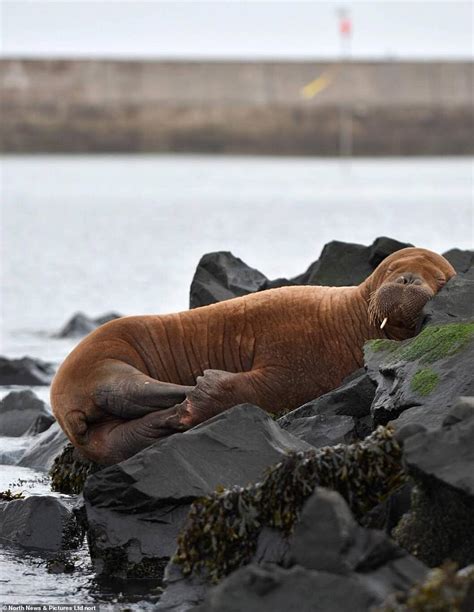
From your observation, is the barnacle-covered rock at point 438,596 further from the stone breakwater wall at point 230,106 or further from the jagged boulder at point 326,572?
the stone breakwater wall at point 230,106

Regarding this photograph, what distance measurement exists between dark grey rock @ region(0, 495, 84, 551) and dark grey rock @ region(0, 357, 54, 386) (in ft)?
16.4

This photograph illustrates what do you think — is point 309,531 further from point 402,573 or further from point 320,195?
point 320,195

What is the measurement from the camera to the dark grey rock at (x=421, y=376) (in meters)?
5.69

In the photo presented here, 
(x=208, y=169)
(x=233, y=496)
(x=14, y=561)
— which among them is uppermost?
(x=233, y=496)

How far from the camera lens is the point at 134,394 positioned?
6.38 m

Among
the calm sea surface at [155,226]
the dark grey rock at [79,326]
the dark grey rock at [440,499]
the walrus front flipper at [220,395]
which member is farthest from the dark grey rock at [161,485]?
the dark grey rock at [79,326]

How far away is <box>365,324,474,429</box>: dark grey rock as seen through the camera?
5.69m

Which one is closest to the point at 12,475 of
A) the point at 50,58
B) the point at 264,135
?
the point at 50,58

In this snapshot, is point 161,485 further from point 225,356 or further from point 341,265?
point 341,265

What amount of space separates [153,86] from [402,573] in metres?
57.6

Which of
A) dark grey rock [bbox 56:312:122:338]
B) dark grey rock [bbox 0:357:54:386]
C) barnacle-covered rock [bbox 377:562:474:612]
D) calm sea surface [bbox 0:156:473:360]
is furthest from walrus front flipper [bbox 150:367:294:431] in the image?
dark grey rock [bbox 56:312:122:338]

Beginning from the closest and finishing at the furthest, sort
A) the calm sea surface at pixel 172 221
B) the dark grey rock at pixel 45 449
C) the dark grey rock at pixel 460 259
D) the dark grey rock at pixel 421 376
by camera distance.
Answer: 1. the dark grey rock at pixel 421 376
2. the dark grey rock at pixel 45 449
3. the dark grey rock at pixel 460 259
4. the calm sea surface at pixel 172 221

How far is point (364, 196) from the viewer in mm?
45469

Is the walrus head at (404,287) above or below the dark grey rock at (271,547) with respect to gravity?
above
